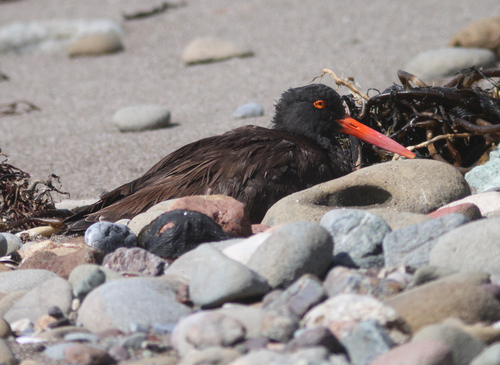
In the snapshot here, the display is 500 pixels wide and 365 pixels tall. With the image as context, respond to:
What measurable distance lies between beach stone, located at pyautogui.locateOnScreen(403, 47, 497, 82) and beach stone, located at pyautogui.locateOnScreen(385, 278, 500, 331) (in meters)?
6.73

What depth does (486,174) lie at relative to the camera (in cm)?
394

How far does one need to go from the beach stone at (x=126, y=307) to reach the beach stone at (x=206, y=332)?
20 cm

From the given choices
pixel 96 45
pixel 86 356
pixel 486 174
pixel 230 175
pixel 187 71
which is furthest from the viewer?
pixel 96 45

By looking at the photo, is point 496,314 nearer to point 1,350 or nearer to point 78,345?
point 78,345

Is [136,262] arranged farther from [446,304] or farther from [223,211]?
[446,304]

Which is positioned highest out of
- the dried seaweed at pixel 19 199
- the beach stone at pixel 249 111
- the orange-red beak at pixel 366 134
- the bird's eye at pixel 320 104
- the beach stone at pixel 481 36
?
the beach stone at pixel 481 36

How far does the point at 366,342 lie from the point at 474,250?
726 mm

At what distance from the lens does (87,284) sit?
2.32 metres

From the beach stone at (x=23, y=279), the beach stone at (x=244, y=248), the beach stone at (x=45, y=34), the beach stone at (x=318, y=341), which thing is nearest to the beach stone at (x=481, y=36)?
the beach stone at (x=45, y=34)

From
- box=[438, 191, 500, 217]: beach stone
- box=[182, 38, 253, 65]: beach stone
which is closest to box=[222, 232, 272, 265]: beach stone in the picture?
box=[438, 191, 500, 217]: beach stone

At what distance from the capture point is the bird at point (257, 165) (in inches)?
137

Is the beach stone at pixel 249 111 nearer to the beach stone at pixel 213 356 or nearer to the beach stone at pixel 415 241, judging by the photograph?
the beach stone at pixel 415 241

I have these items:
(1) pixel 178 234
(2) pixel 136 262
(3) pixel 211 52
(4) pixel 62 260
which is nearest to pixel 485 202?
(1) pixel 178 234

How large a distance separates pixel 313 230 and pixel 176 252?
2.72 feet
